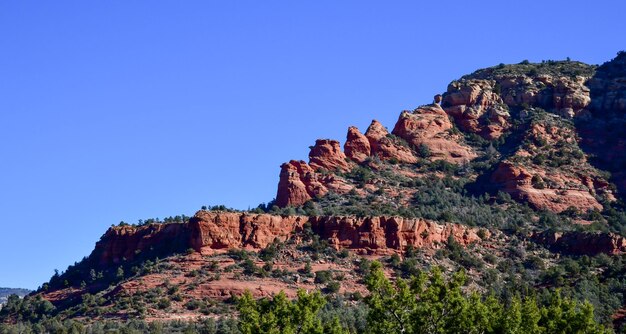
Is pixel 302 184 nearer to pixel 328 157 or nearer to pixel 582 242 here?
pixel 328 157

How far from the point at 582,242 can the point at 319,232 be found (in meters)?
25.0

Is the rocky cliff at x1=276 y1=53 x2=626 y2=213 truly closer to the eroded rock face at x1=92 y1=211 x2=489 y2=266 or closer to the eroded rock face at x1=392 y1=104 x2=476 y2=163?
the eroded rock face at x1=392 y1=104 x2=476 y2=163

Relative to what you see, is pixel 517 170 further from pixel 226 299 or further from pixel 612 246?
pixel 226 299

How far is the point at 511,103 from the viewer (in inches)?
5787

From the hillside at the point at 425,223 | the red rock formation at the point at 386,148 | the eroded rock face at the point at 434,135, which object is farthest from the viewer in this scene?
the eroded rock face at the point at 434,135

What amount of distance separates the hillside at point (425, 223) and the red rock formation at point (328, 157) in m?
0.17

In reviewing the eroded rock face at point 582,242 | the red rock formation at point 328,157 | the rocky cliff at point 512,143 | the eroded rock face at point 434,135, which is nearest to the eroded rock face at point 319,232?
the eroded rock face at point 582,242

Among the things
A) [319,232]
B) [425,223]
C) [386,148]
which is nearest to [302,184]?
[319,232]

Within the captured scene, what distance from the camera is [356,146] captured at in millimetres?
135125

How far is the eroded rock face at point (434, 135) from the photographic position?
138375 millimetres

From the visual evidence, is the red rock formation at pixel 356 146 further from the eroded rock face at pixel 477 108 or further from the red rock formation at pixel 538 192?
the eroded rock face at pixel 477 108

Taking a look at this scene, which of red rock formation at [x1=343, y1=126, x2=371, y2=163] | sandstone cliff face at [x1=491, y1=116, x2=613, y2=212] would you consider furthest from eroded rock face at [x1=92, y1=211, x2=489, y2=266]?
red rock formation at [x1=343, y1=126, x2=371, y2=163]

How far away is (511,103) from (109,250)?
54647 millimetres

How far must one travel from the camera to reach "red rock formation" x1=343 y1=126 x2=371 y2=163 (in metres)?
134
